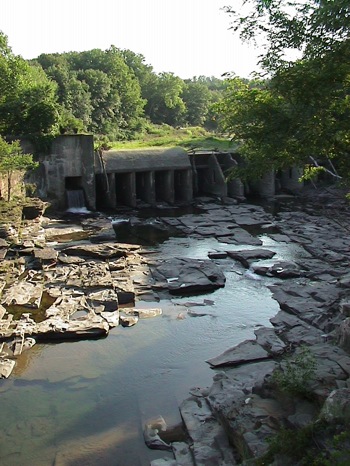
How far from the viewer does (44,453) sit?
883 cm

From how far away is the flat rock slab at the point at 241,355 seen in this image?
11.8 metres

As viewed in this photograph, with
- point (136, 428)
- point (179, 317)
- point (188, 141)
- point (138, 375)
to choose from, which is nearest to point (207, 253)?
point (179, 317)

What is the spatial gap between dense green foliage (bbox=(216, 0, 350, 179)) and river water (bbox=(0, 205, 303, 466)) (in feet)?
17.7

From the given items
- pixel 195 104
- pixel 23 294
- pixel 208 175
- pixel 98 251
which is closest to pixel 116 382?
pixel 23 294

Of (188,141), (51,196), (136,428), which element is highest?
(188,141)

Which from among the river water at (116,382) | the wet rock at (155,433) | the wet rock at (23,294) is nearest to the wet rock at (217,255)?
the river water at (116,382)

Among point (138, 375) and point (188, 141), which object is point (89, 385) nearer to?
point (138, 375)

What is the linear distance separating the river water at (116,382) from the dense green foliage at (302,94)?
541 centimetres

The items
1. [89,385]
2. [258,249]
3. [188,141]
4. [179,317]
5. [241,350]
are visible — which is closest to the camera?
[89,385]

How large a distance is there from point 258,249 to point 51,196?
13.3 meters

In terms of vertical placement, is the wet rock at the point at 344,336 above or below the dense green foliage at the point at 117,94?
below

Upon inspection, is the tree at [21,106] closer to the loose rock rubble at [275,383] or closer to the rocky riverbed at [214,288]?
the rocky riverbed at [214,288]

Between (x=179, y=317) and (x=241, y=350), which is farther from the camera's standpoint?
(x=179, y=317)

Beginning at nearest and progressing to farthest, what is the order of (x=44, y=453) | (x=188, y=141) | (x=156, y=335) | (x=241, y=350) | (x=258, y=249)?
(x=44, y=453), (x=241, y=350), (x=156, y=335), (x=258, y=249), (x=188, y=141)
